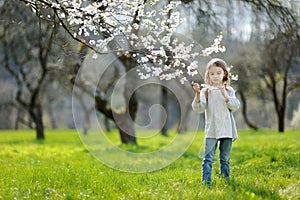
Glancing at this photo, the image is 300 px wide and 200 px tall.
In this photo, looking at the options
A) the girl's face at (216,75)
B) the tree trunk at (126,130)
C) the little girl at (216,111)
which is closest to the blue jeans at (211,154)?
the little girl at (216,111)

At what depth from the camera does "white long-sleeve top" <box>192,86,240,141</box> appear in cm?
596

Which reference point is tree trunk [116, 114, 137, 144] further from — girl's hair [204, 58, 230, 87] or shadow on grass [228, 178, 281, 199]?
shadow on grass [228, 178, 281, 199]

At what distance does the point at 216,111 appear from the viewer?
6.03m

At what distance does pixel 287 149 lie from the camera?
10.9m

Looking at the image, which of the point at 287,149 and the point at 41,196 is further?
the point at 287,149

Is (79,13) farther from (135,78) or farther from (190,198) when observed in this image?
(135,78)

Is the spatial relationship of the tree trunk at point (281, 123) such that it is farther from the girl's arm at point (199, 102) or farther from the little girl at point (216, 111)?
the girl's arm at point (199, 102)

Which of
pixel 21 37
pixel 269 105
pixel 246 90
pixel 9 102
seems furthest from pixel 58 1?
pixel 269 105

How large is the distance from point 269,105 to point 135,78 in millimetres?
24548

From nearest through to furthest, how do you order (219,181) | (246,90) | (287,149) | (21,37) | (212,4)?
1. (219,181)
2. (287,149)
3. (212,4)
4. (21,37)
5. (246,90)

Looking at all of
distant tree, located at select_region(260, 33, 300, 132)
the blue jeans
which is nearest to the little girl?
the blue jeans

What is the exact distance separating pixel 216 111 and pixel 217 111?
0.05 ft

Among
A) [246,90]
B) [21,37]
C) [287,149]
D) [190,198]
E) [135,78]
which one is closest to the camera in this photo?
[190,198]

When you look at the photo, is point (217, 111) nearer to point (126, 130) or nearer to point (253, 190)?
point (253, 190)
